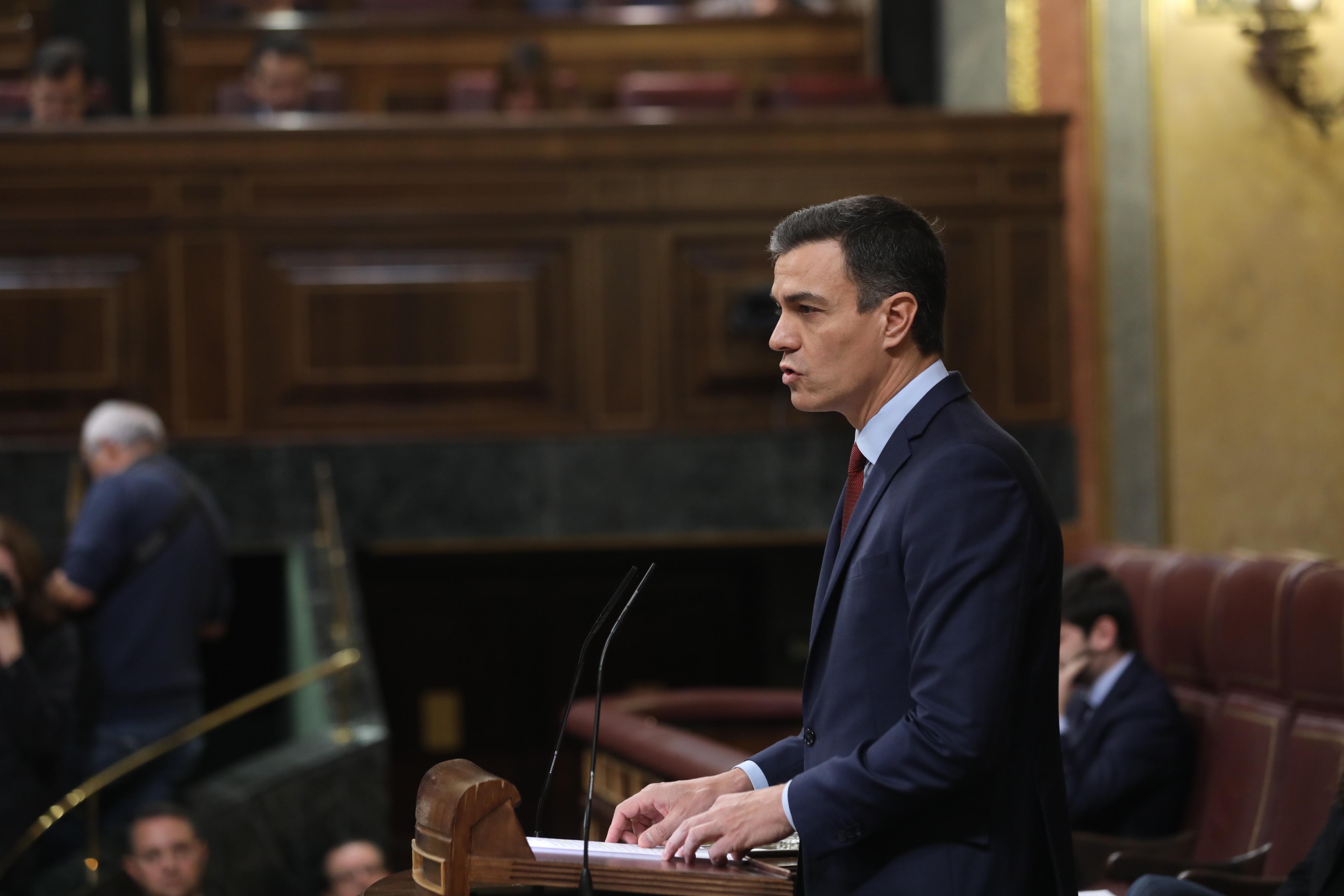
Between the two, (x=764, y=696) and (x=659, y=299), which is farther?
(x=659, y=299)

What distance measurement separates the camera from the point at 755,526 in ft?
18.4

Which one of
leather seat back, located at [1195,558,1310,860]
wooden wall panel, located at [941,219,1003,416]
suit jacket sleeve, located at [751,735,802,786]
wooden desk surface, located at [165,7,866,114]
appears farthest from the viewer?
wooden desk surface, located at [165,7,866,114]

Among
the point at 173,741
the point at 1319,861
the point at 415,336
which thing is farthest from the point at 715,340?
the point at 1319,861

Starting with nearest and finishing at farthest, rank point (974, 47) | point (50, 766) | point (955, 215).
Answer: point (50, 766)
point (955, 215)
point (974, 47)

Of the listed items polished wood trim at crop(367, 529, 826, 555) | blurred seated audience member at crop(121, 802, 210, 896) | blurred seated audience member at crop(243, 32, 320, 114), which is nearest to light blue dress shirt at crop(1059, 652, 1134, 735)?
blurred seated audience member at crop(121, 802, 210, 896)

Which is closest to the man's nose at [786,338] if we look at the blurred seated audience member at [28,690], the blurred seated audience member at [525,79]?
the blurred seated audience member at [28,690]

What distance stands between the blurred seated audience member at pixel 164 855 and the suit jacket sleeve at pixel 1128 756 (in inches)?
80.3

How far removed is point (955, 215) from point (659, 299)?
1.15 m

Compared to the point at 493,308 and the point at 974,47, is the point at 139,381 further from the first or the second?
the point at 974,47

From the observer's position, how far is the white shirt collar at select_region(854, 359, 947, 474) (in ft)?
5.18

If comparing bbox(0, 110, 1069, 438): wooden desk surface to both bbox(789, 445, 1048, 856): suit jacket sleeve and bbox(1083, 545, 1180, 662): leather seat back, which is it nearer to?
bbox(1083, 545, 1180, 662): leather seat back

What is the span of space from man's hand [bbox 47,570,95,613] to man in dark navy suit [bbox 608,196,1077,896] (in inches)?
104

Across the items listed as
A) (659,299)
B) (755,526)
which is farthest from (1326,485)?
(659,299)

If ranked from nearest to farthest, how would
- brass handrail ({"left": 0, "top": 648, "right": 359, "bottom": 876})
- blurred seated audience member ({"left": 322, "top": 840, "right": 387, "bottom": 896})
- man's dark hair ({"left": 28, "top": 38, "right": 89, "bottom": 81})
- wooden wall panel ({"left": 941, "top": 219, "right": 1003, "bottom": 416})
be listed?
brass handrail ({"left": 0, "top": 648, "right": 359, "bottom": 876}) < blurred seated audience member ({"left": 322, "top": 840, "right": 387, "bottom": 896}) < wooden wall panel ({"left": 941, "top": 219, "right": 1003, "bottom": 416}) < man's dark hair ({"left": 28, "top": 38, "right": 89, "bottom": 81})
